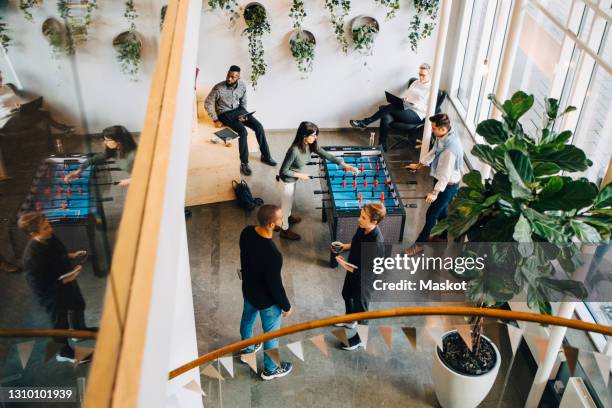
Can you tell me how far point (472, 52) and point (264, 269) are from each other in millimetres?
6156

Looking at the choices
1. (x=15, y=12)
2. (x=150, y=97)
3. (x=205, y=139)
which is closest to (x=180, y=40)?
(x=150, y=97)

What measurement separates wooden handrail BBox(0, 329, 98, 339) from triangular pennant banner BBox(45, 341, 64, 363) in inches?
0.8

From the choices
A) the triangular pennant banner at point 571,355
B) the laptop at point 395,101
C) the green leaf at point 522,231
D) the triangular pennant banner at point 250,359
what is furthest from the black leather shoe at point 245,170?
the triangular pennant banner at point 571,355

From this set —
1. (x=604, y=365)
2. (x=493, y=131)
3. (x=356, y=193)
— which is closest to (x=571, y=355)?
(x=604, y=365)

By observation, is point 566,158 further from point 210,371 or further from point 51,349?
point 51,349

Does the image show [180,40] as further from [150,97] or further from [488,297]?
[488,297]

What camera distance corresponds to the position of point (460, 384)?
6008mm

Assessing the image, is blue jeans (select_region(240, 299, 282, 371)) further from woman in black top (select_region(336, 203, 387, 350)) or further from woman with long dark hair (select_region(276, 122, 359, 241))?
woman with long dark hair (select_region(276, 122, 359, 241))

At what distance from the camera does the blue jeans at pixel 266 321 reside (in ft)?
20.1

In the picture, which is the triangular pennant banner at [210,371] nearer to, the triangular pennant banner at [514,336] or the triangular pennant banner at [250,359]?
the triangular pennant banner at [250,359]

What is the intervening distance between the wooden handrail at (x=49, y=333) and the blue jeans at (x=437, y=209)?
254 inches

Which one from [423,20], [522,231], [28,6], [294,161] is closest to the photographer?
[28,6]

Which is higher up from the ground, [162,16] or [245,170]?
[162,16]

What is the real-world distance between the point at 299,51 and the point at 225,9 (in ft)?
4.19
